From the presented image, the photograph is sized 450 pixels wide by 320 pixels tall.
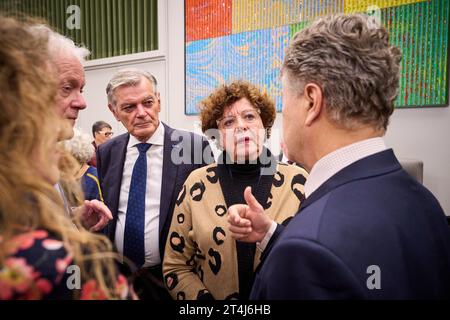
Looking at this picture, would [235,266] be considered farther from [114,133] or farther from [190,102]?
[114,133]

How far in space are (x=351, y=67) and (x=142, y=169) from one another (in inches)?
58.0

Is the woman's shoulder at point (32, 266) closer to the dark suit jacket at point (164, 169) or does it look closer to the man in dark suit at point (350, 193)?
the man in dark suit at point (350, 193)

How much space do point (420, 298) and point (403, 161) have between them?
7.52ft

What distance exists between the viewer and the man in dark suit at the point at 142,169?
1889 millimetres

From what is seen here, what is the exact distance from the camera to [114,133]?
5117 mm

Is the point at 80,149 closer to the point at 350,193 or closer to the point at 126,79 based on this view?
the point at 126,79

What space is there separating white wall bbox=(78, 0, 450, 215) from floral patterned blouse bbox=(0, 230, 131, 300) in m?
3.07

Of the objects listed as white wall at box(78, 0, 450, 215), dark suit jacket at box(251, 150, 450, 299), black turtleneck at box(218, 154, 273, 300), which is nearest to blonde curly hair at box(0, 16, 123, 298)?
dark suit jacket at box(251, 150, 450, 299)

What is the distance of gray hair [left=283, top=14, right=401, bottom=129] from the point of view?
0.83m

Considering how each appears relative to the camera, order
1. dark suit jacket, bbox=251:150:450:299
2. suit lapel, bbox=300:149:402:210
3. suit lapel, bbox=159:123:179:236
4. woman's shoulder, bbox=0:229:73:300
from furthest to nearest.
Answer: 1. suit lapel, bbox=159:123:179:236
2. suit lapel, bbox=300:149:402:210
3. dark suit jacket, bbox=251:150:450:299
4. woman's shoulder, bbox=0:229:73:300

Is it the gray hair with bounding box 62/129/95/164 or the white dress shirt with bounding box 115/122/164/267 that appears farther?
the gray hair with bounding box 62/129/95/164

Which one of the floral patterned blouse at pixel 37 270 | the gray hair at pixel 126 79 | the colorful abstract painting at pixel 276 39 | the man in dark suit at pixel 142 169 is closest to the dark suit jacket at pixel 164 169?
the man in dark suit at pixel 142 169

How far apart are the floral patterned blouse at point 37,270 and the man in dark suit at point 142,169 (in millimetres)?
1319

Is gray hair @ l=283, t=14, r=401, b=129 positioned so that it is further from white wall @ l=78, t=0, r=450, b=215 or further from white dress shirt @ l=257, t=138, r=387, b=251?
white wall @ l=78, t=0, r=450, b=215
